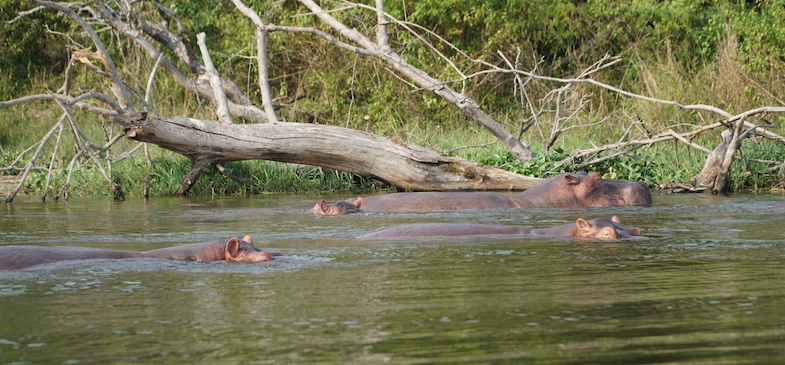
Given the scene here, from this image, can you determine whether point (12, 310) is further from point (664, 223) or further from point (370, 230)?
point (664, 223)

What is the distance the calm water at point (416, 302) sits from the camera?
382cm

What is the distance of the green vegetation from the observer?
47.6ft

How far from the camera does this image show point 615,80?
19.8 meters

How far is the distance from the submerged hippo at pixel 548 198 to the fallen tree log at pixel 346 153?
172 centimetres

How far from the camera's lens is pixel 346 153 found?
12.6 meters

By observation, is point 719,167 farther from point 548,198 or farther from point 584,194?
point 548,198

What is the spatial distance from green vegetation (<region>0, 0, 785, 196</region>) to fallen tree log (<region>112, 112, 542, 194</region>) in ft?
3.41

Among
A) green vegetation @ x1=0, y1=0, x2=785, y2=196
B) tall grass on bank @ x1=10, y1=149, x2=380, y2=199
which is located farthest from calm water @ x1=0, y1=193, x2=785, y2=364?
green vegetation @ x1=0, y1=0, x2=785, y2=196

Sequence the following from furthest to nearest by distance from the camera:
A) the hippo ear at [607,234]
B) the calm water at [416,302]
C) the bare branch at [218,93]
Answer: the bare branch at [218,93]
the hippo ear at [607,234]
the calm water at [416,302]

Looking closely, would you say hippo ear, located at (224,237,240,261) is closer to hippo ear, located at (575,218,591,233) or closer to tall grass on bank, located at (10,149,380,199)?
hippo ear, located at (575,218,591,233)

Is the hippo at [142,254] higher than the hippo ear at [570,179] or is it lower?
lower

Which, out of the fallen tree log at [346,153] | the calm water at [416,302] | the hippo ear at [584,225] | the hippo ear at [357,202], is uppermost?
the fallen tree log at [346,153]

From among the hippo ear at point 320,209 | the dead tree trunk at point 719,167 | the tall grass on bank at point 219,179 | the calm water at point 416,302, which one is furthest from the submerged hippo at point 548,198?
the tall grass on bank at point 219,179

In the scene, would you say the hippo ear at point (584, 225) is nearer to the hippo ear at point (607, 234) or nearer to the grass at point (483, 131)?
the hippo ear at point (607, 234)
